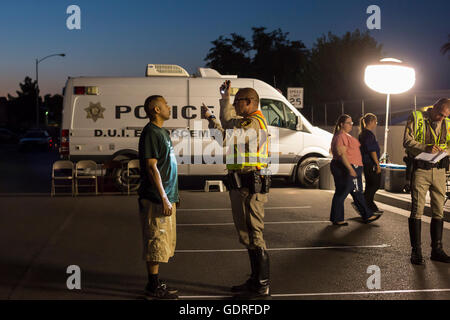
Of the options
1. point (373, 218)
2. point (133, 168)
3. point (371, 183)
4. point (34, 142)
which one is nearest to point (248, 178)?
point (373, 218)

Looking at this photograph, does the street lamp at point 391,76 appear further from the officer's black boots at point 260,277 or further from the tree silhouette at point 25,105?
the tree silhouette at point 25,105

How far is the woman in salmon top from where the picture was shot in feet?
28.8

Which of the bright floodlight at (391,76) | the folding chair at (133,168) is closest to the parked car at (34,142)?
the folding chair at (133,168)

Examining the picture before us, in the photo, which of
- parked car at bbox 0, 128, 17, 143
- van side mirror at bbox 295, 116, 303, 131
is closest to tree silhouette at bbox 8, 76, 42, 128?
parked car at bbox 0, 128, 17, 143

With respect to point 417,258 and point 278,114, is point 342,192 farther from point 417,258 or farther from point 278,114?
point 278,114

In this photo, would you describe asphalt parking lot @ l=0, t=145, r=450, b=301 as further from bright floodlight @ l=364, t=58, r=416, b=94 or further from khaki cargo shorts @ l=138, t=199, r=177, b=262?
bright floodlight @ l=364, t=58, r=416, b=94

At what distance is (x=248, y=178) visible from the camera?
A: 511 cm

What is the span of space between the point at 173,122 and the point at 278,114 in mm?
2762

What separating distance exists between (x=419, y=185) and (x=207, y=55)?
161 ft

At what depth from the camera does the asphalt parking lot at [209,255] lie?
5.33 meters

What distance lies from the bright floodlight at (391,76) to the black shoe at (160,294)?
10.1m

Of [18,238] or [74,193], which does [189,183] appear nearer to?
[74,193]

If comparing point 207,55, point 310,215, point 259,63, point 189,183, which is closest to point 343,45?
point 259,63

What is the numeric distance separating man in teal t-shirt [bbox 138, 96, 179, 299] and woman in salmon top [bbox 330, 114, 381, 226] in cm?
436
